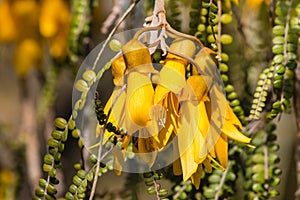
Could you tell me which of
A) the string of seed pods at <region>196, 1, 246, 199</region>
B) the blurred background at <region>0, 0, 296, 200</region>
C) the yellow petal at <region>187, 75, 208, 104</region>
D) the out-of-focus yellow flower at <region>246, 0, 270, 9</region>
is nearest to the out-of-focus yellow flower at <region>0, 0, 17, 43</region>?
the blurred background at <region>0, 0, 296, 200</region>

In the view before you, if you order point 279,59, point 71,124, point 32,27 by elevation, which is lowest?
point 32,27

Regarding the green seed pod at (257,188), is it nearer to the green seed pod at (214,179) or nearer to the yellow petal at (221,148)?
the green seed pod at (214,179)

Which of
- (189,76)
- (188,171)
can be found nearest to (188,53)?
(189,76)

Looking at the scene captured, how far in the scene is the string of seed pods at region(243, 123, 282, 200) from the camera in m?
1.11

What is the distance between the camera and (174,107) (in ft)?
2.75

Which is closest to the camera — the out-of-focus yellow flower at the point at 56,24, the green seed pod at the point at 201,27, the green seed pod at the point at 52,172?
the green seed pod at the point at 52,172

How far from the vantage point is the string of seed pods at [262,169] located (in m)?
1.11

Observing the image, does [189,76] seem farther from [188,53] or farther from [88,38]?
[88,38]

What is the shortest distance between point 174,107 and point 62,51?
0.86 meters

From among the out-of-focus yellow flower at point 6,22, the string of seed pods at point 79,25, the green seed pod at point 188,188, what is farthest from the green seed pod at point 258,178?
the out-of-focus yellow flower at point 6,22

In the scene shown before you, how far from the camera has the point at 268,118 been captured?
1.02m

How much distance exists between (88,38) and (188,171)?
0.68 m

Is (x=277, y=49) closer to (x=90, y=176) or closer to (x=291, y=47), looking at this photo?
(x=291, y=47)

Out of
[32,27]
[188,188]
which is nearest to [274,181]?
[188,188]
